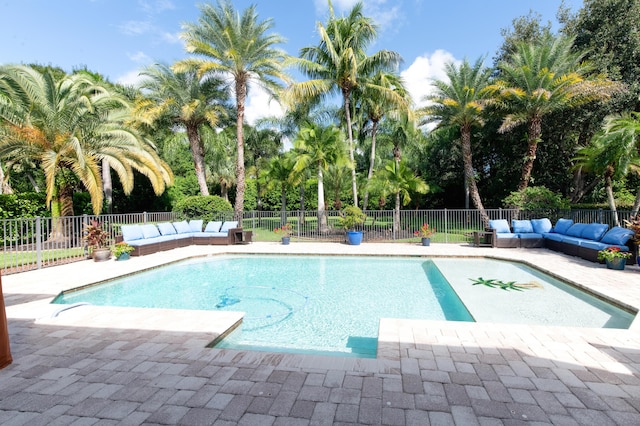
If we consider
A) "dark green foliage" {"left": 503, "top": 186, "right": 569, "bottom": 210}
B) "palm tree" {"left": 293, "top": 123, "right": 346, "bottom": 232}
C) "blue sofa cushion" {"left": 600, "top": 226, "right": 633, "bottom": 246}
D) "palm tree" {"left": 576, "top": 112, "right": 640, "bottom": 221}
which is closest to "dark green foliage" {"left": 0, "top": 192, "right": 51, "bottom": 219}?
"palm tree" {"left": 293, "top": 123, "right": 346, "bottom": 232}

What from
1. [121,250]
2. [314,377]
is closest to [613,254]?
[314,377]

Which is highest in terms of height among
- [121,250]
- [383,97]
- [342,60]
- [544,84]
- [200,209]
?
[342,60]

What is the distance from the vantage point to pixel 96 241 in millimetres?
10102

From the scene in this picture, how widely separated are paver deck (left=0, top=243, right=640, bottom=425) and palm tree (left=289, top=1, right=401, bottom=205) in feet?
41.9

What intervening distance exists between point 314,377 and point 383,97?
1576 cm

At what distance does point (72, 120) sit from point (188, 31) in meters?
7.40

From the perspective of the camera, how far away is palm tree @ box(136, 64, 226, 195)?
15.9 meters

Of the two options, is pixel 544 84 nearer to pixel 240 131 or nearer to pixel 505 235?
pixel 505 235

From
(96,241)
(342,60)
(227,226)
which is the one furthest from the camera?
(342,60)

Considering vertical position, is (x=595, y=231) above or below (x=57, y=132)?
below

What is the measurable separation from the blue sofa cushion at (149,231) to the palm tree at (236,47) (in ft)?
14.0

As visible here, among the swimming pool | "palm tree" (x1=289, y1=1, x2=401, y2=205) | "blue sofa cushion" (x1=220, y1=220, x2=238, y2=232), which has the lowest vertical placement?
the swimming pool

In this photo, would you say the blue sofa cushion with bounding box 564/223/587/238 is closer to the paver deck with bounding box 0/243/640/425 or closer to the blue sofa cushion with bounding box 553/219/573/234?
the blue sofa cushion with bounding box 553/219/573/234

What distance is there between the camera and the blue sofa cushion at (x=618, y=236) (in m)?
8.38
